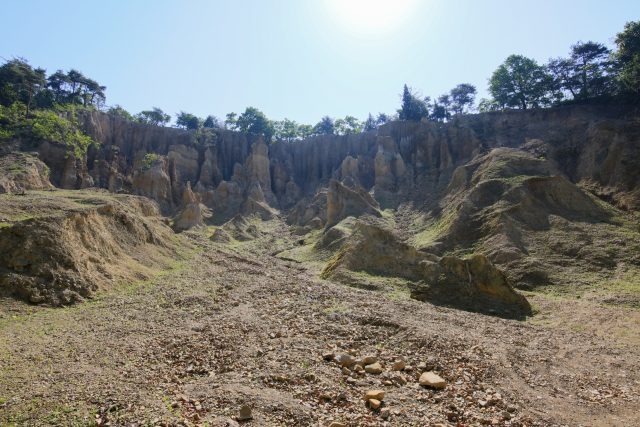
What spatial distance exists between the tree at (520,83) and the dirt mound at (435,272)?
167 ft

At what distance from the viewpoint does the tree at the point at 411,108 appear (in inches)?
3223

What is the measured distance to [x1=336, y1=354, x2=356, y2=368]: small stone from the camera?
41.4 feet

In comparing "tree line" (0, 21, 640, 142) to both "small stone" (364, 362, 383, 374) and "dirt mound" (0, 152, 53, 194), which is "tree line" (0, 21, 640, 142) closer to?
"dirt mound" (0, 152, 53, 194)

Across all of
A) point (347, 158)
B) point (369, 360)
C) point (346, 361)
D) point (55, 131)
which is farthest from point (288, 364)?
point (347, 158)

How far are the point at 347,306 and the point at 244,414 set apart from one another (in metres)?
10.5

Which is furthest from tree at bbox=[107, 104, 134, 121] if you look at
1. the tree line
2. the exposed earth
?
the exposed earth

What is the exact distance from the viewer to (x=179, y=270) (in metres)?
26.2

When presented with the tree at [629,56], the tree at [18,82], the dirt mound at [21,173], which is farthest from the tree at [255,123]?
the tree at [629,56]

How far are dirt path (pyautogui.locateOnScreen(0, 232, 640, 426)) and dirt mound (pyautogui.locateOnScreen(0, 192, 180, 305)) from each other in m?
1.17

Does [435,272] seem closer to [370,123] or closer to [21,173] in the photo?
[21,173]

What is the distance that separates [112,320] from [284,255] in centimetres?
2701

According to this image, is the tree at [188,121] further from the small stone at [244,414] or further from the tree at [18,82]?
the small stone at [244,414]

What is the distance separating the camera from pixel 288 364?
1247 centimetres

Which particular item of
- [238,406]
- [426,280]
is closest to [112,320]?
[238,406]
